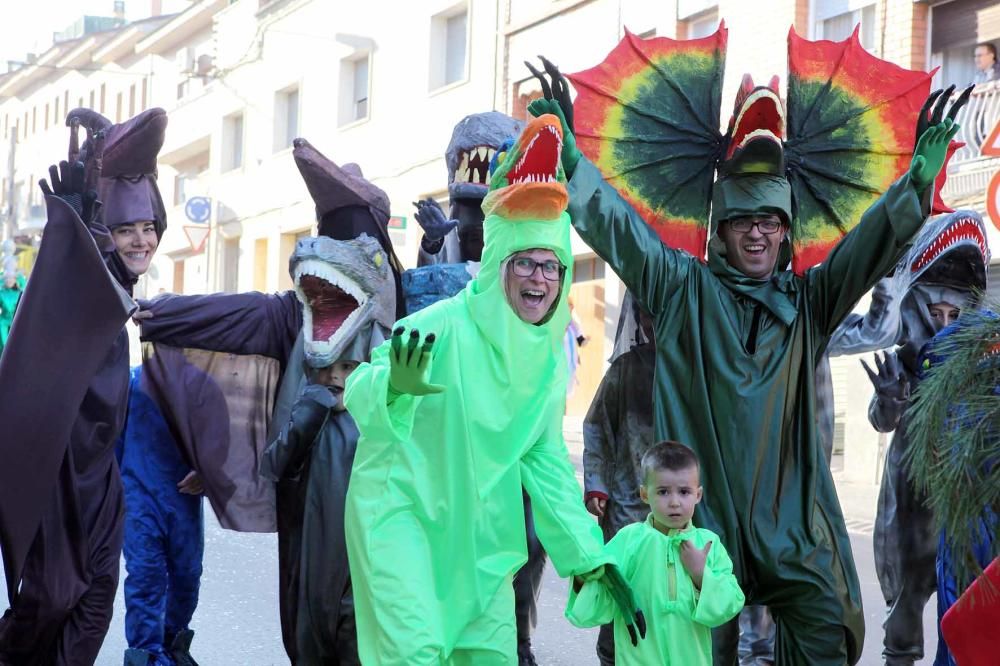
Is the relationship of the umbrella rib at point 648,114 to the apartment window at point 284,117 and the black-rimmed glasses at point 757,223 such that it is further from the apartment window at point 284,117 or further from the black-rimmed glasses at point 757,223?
the apartment window at point 284,117

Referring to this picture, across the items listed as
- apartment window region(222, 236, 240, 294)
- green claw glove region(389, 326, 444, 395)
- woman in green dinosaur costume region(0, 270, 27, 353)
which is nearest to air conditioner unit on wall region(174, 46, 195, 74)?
apartment window region(222, 236, 240, 294)

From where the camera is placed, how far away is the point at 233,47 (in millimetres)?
38062

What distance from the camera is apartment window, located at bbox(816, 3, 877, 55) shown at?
1923 centimetres

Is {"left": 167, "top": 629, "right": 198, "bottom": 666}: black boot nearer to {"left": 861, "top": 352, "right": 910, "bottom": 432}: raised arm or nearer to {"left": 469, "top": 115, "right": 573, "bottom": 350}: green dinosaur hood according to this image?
{"left": 469, "top": 115, "right": 573, "bottom": 350}: green dinosaur hood

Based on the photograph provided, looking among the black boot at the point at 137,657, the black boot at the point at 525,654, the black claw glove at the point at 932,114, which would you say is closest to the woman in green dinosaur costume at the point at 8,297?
the black boot at the point at 137,657

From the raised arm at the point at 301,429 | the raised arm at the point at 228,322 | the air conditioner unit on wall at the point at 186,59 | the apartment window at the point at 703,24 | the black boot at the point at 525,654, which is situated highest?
the air conditioner unit on wall at the point at 186,59

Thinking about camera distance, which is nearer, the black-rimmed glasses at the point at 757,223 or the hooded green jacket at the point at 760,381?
the hooded green jacket at the point at 760,381

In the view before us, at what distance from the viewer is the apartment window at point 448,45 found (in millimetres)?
28688

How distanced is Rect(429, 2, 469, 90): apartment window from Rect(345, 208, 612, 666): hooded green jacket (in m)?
23.7

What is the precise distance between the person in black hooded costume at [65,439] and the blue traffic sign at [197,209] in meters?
28.8

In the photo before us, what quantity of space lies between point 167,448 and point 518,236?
3.04 metres

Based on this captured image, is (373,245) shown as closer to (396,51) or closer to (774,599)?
(774,599)

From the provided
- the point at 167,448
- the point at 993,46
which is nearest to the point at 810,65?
the point at 167,448

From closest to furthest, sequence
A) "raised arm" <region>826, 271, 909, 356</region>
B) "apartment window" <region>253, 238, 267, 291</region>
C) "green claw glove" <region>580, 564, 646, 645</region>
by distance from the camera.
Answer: "green claw glove" <region>580, 564, 646, 645</region>
"raised arm" <region>826, 271, 909, 356</region>
"apartment window" <region>253, 238, 267, 291</region>
